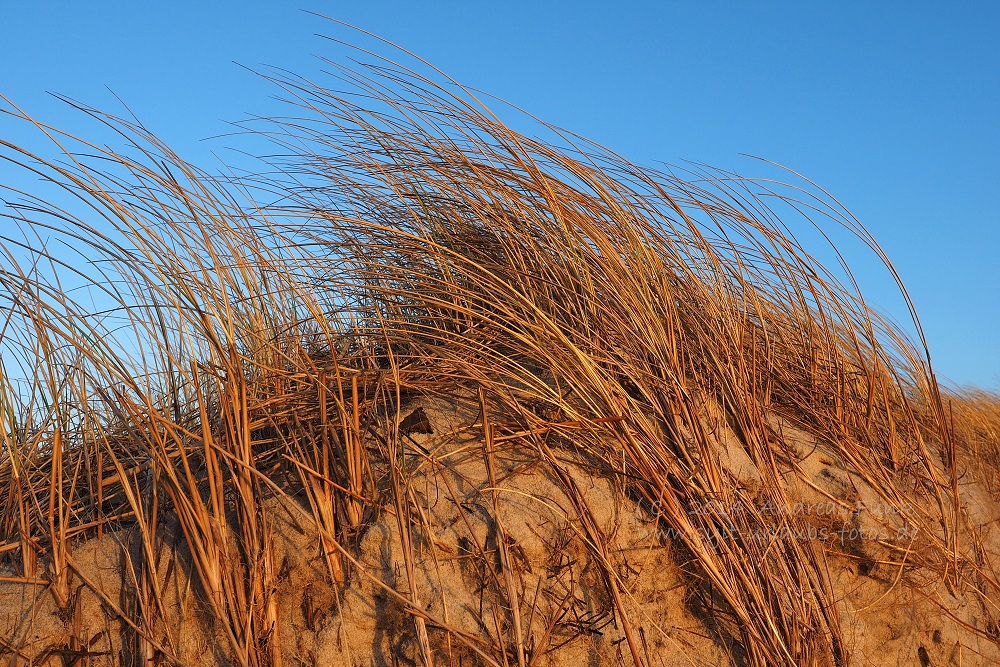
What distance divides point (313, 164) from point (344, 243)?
62 cm

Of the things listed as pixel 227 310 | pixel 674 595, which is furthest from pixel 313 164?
pixel 674 595

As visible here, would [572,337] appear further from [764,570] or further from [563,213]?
[764,570]

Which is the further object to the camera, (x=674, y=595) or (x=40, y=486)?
(x=40, y=486)

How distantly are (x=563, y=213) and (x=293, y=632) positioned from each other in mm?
1500

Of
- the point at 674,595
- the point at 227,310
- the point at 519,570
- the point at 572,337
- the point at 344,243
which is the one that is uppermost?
the point at 344,243

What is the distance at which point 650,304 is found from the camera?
2.53 m

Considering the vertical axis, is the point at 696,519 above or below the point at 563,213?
Answer: below

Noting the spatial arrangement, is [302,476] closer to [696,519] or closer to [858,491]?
[696,519]

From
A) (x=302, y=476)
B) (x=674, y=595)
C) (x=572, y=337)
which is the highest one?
(x=572, y=337)

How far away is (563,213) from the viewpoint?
2.62 metres

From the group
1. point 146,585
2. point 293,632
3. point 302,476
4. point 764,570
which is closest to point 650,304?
point 764,570

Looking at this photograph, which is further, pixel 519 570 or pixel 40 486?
pixel 40 486

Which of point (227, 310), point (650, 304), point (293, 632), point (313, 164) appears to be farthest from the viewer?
point (313, 164)

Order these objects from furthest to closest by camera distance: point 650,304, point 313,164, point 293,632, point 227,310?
point 313,164 → point 650,304 → point 227,310 → point 293,632
